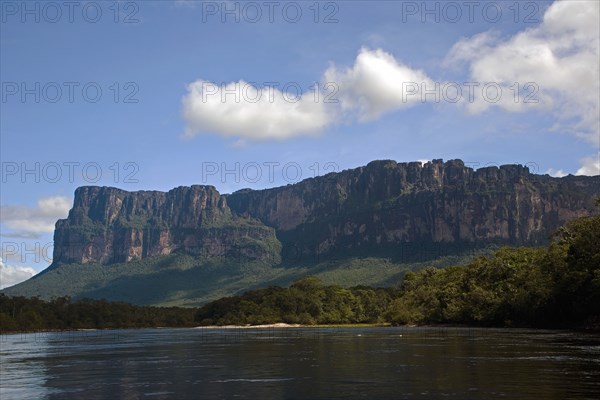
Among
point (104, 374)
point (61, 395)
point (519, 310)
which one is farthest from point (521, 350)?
point (519, 310)

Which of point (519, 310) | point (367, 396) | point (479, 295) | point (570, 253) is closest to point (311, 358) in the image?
point (367, 396)

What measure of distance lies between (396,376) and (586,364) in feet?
48.0

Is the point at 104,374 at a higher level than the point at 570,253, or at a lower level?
lower

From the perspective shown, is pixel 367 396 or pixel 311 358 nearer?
pixel 367 396

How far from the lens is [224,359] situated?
65125 mm

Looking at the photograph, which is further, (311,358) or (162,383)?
(311,358)

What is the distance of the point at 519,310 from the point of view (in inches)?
4884

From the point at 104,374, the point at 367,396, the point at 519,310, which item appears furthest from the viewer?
the point at 519,310

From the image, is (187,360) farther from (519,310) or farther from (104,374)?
(519,310)

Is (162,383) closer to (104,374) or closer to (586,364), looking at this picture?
(104,374)

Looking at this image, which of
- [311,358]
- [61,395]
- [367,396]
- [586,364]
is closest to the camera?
[367,396]

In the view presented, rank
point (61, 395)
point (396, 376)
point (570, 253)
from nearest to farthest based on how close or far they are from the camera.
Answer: point (61, 395)
point (396, 376)
point (570, 253)

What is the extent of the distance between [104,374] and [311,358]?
20.2 m

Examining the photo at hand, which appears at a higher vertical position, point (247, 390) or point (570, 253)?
point (570, 253)
